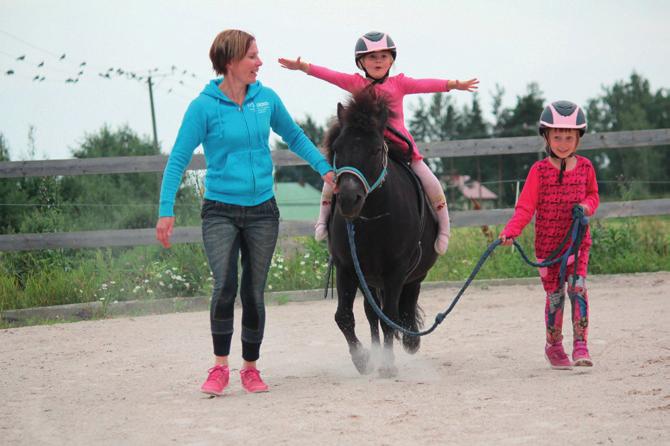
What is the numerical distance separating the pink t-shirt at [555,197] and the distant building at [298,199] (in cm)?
4463

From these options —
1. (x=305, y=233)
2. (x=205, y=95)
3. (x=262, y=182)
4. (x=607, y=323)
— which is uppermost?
(x=205, y=95)

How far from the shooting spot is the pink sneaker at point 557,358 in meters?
5.95

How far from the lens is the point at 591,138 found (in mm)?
11195

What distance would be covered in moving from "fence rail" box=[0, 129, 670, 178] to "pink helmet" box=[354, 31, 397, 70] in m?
4.08

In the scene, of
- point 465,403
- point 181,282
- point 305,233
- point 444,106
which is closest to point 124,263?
point 181,282

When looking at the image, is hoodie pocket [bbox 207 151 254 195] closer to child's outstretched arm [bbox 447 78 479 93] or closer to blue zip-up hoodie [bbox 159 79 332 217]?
blue zip-up hoodie [bbox 159 79 332 217]

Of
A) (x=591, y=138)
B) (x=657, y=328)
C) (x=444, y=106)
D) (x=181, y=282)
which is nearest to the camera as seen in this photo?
(x=657, y=328)

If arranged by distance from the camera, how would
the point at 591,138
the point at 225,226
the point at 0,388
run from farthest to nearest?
the point at 591,138, the point at 0,388, the point at 225,226

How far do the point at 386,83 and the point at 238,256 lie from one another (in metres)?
1.85

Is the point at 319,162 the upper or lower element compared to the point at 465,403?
upper

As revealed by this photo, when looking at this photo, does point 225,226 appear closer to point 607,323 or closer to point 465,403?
point 465,403

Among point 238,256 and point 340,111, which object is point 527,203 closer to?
point 340,111

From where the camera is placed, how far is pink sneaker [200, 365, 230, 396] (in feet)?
17.8

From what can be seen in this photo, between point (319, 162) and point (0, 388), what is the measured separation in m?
2.59
